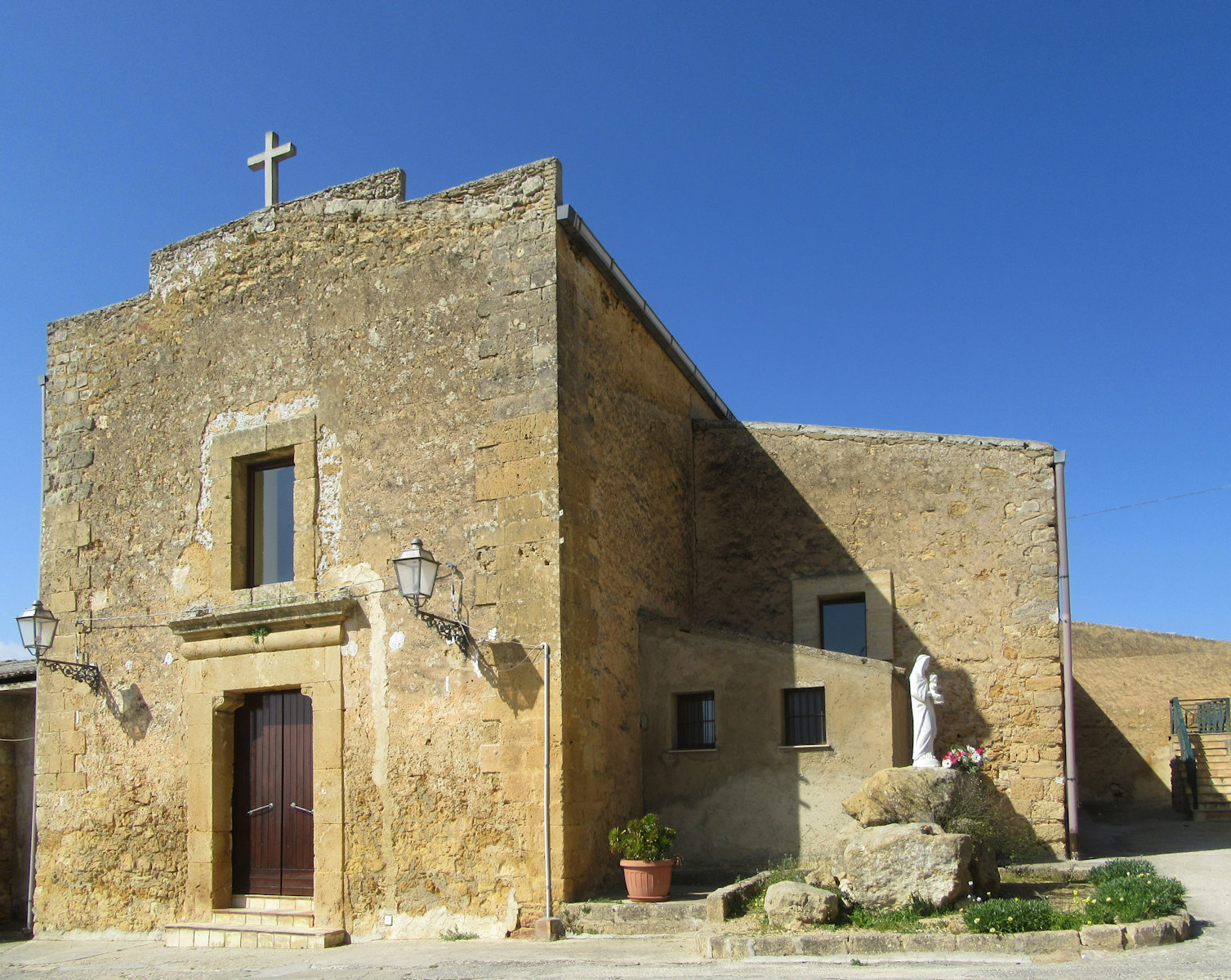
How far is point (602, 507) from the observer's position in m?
9.82

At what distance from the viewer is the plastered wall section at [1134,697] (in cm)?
1839

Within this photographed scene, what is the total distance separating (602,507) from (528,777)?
250 cm

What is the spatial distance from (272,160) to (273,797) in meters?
6.23

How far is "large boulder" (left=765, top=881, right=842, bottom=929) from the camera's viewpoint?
7219 mm

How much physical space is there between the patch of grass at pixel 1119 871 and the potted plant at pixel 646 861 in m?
3.28

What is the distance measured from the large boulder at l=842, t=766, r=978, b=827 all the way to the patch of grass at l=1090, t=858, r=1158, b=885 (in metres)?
1.26

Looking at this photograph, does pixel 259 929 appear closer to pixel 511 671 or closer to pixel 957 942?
pixel 511 671

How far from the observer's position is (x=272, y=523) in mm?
10469

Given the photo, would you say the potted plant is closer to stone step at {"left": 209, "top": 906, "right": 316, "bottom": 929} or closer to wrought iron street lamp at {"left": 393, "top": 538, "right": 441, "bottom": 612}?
wrought iron street lamp at {"left": 393, "top": 538, "right": 441, "bottom": 612}

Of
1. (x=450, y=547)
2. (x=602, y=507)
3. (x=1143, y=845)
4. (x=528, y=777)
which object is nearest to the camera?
(x=528, y=777)

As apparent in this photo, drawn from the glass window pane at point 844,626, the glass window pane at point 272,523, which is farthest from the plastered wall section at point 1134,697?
the glass window pane at point 272,523

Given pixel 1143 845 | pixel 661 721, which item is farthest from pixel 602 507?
pixel 1143 845

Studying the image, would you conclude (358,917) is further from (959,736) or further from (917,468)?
(917,468)

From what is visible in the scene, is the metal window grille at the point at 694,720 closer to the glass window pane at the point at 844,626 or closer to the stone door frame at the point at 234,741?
the glass window pane at the point at 844,626
